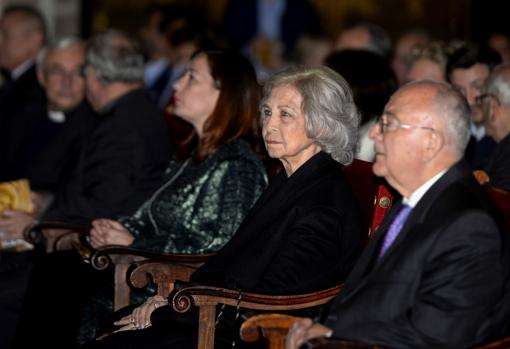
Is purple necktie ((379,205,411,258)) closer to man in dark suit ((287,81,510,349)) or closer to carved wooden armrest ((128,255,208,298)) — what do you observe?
man in dark suit ((287,81,510,349))

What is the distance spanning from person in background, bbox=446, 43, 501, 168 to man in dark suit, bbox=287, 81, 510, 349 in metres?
2.07

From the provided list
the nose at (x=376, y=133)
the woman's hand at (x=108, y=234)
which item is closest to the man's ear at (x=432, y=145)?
the nose at (x=376, y=133)

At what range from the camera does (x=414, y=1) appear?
37.0 ft

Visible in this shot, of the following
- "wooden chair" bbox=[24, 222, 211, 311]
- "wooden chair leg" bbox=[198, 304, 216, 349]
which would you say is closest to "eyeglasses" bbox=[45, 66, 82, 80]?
"wooden chair" bbox=[24, 222, 211, 311]

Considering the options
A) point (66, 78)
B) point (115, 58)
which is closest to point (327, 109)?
point (115, 58)

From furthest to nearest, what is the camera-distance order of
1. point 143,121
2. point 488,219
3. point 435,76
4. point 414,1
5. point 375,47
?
point 414,1 < point 375,47 < point 435,76 < point 143,121 < point 488,219

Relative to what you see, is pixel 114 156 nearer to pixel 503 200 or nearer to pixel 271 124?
pixel 271 124

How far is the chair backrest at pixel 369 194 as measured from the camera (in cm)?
407

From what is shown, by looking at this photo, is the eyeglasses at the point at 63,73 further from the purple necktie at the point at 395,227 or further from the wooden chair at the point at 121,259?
the purple necktie at the point at 395,227

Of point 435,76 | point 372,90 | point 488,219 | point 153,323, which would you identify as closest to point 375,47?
point 435,76

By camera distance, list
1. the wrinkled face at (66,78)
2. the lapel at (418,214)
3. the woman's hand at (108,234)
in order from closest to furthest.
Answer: the lapel at (418,214) → the woman's hand at (108,234) → the wrinkled face at (66,78)

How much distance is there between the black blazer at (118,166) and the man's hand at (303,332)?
2037 millimetres

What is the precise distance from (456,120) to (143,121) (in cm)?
248

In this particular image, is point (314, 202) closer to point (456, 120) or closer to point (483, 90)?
point (456, 120)
